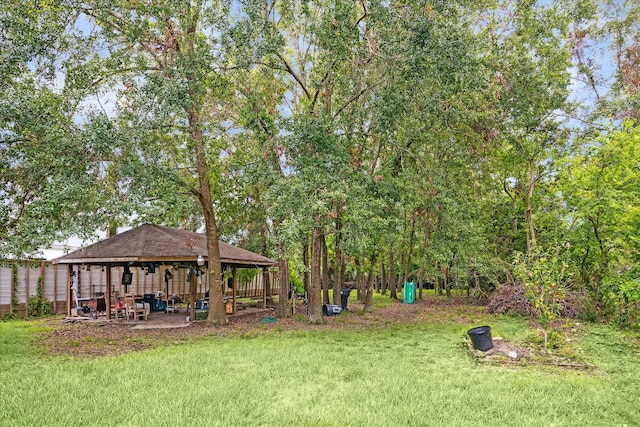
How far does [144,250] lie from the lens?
12.0 meters

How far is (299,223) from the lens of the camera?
8.67 meters

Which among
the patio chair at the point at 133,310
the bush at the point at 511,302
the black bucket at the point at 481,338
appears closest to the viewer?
the black bucket at the point at 481,338

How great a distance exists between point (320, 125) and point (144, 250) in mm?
6057

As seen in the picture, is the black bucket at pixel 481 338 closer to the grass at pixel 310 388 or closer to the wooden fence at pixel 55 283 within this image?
the grass at pixel 310 388

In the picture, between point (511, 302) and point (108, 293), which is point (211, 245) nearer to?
point (108, 293)

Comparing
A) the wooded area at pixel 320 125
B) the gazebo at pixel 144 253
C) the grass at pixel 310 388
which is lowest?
the grass at pixel 310 388

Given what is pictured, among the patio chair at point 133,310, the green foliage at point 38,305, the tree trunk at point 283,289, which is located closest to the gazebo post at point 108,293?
the patio chair at point 133,310

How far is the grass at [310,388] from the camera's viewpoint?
4547mm

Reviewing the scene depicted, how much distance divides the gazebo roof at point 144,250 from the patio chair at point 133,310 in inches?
52.5

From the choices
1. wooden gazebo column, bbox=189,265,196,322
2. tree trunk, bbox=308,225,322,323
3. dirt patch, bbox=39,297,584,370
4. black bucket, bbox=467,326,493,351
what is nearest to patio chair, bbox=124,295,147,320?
dirt patch, bbox=39,297,584,370

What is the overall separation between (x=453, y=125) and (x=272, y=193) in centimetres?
609

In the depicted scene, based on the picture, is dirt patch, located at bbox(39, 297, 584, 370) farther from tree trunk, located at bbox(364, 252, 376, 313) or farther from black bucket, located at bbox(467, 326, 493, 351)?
tree trunk, located at bbox(364, 252, 376, 313)

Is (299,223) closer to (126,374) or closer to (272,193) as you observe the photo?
(272,193)

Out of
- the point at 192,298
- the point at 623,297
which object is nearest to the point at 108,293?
the point at 192,298
